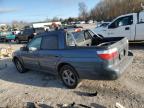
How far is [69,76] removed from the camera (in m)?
5.65

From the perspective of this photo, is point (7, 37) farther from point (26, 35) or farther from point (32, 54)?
point (32, 54)

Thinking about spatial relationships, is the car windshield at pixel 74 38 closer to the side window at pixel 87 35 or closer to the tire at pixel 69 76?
the side window at pixel 87 35

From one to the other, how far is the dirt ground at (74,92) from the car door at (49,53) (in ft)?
1.96

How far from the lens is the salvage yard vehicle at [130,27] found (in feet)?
34.0

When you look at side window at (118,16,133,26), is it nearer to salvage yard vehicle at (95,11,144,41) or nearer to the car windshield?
salvage yard vehicle at (95,11,144,41)

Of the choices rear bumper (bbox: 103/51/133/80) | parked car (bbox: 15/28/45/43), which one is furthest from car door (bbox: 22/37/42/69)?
parked car (bbox: 15/28/45/43)

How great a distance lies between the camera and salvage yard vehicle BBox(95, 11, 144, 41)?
408 inches

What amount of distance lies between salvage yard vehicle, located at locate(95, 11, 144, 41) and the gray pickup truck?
4382 millimetres

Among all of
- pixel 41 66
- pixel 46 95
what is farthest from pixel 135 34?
pixel 46 95

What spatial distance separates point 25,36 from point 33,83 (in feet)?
49.5

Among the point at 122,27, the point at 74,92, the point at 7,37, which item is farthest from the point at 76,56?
the point at 7,37

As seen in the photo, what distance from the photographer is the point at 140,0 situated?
4959 cm

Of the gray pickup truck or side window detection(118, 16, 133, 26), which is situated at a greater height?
side window detection(118, 16, 133, 26)

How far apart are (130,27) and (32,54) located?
614 centimetres
